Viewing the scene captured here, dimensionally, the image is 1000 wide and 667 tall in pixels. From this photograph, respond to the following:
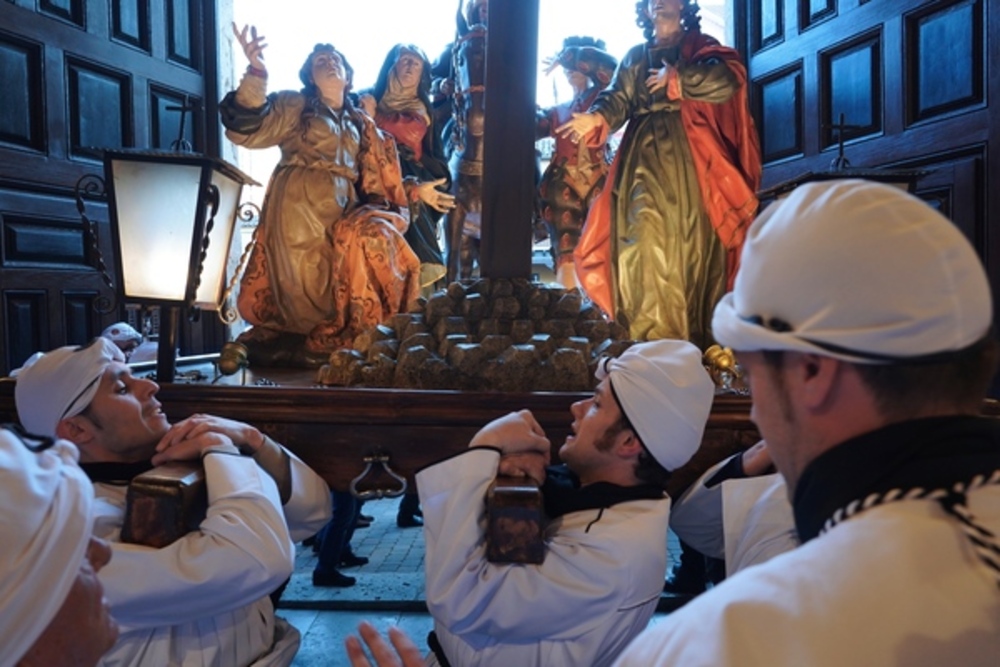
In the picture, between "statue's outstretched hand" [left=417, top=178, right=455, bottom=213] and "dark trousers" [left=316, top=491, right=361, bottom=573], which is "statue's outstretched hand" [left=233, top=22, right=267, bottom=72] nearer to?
"statue's outstretched hand" [left=417, top=178, right=455, bottom=213]

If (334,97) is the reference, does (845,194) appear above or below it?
below

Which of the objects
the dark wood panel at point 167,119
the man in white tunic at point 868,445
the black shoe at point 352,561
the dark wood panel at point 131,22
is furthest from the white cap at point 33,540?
the dark wood panel at point 131,22

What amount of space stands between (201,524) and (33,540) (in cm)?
77

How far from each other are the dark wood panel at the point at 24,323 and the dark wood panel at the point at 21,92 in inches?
29.5

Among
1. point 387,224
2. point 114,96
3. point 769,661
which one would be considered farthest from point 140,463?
point 114,96

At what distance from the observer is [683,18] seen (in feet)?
15.0

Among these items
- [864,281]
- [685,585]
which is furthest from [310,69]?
[864,281]

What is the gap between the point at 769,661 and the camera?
0.63 metres

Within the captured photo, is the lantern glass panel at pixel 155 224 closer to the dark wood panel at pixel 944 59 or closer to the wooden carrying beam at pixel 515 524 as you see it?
the wooden carrying beam at pixel 515 524

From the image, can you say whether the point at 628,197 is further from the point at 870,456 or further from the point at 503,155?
the point at 870,456

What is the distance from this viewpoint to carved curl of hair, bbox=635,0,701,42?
456 cm

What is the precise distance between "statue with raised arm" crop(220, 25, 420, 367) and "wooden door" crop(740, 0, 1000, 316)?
6.61 feet

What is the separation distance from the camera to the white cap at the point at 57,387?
166 cm

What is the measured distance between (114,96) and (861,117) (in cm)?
415
